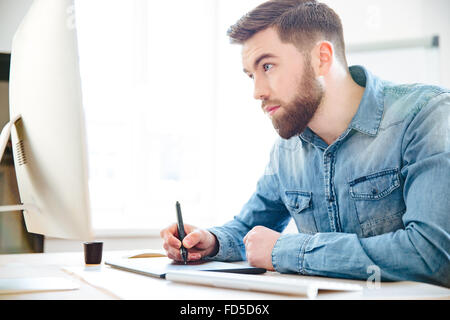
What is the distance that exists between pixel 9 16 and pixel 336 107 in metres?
2.21

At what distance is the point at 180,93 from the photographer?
317cm

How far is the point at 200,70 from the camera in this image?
323 centimetres

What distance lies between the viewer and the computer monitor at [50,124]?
68 centimetres

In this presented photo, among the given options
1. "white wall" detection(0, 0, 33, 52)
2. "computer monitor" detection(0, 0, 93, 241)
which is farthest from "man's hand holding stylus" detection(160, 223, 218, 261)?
"white wall" detection(0, 0, 33, 52)

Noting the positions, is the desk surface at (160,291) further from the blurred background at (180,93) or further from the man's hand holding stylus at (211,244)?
the blurred background at (180,93)

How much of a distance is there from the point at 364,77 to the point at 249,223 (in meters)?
0.52

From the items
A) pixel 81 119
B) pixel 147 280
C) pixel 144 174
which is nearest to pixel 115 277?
pixel 147 280

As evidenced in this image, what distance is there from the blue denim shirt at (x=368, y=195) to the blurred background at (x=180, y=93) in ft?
5.43

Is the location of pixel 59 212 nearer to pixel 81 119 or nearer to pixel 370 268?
pixel 81 119

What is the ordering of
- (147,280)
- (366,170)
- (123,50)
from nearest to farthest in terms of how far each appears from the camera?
1. (147,280)
2. (366,170)
3. (123,50)

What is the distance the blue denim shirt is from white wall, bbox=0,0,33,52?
6.56 feet

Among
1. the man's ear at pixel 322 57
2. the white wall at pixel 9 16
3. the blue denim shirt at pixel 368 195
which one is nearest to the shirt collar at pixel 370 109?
the blue denim shirt at pixel 368 195

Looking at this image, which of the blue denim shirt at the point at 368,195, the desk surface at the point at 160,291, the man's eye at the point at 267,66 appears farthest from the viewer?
the man's eye at the point at 267,66

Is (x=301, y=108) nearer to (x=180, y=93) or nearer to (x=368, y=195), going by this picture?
(x=368, y=195)
